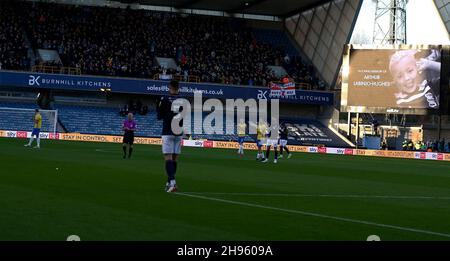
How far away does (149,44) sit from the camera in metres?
69.8

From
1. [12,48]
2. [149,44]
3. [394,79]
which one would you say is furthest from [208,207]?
[149,44]

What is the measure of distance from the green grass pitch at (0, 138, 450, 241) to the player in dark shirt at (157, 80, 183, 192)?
58cm

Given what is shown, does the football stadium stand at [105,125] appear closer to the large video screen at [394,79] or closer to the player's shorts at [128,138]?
the large video screen at [394,79]

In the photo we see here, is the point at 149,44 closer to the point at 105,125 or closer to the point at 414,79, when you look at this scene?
the point at 105,125

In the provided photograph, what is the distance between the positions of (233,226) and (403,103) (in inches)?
1834

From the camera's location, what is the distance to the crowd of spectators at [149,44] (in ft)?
217

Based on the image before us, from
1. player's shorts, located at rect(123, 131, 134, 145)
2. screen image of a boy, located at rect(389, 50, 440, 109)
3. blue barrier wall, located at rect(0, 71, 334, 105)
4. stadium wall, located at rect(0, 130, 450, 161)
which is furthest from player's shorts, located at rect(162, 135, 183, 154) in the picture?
blue barrier wall, located at rect(0, 71, 334, 105)

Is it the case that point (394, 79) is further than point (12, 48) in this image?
No

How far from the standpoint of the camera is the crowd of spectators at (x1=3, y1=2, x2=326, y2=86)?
217 feet

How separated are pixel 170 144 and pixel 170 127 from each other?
365 millimetres

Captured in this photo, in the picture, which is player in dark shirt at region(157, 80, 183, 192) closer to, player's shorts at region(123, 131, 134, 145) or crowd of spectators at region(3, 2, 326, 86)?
player's shorts at region(123, 131, 134, 145)

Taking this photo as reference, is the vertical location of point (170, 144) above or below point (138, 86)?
below
